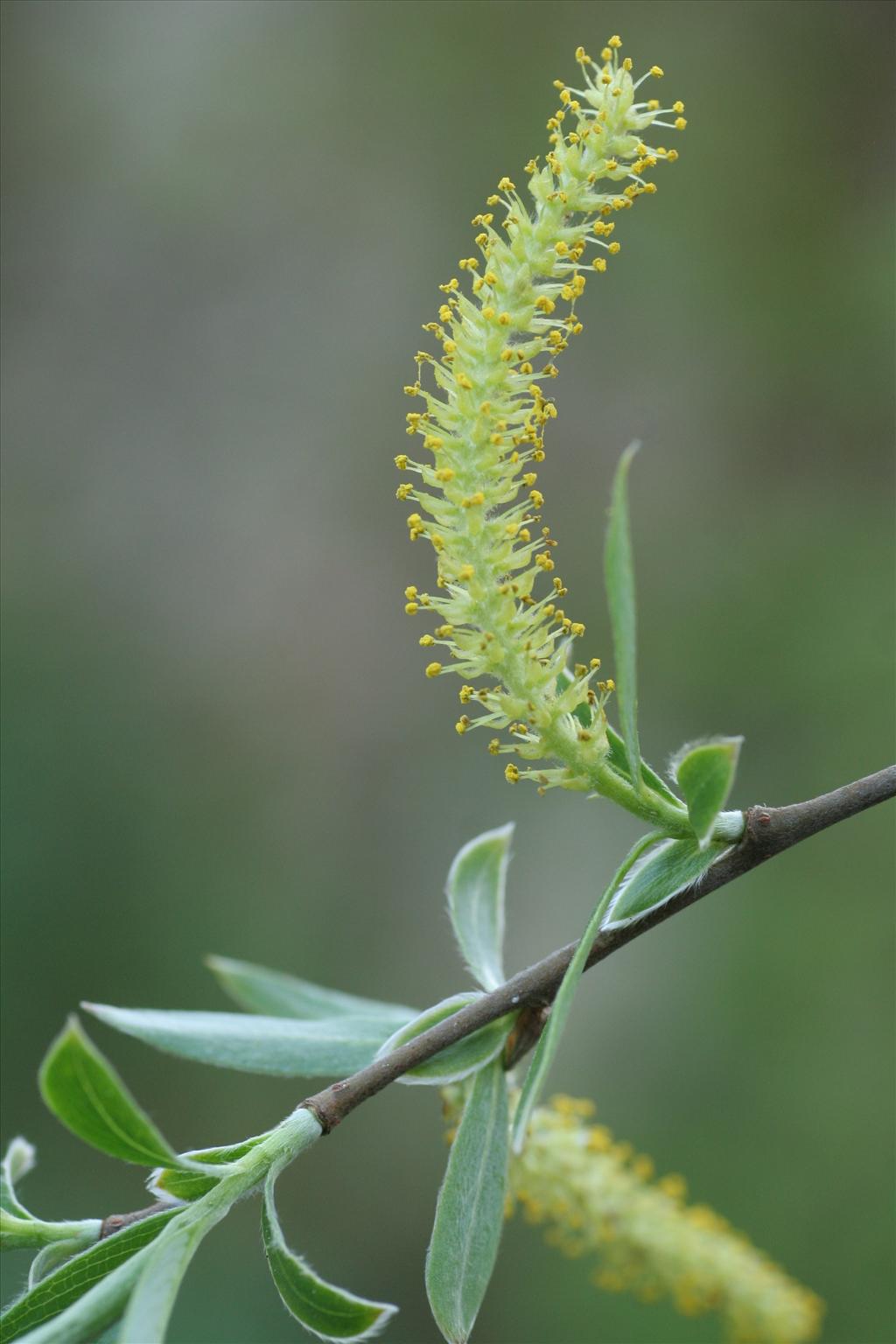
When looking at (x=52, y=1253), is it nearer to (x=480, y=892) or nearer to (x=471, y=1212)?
(x=471, y=1212)

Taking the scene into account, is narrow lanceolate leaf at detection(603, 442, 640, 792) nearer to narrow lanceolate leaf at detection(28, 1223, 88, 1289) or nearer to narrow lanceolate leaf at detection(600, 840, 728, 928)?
narrow lanceolate leaf at detection(600, 840, 728, 928)

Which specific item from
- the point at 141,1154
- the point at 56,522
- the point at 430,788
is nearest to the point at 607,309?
the point at 430,788

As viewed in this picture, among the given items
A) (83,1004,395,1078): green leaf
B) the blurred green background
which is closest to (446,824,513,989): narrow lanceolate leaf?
(83,1004,395,1078): green leaf

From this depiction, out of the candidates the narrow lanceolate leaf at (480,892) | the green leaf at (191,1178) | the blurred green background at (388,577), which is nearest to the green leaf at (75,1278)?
the green leaf at (191,1178)

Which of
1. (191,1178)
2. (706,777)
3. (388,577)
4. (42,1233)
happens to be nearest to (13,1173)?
(42,1233)

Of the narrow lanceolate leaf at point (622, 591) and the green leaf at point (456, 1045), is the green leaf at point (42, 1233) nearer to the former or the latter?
the green leaf at point (456, 1045)

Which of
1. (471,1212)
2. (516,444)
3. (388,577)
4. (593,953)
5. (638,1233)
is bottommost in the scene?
(638,1233)
